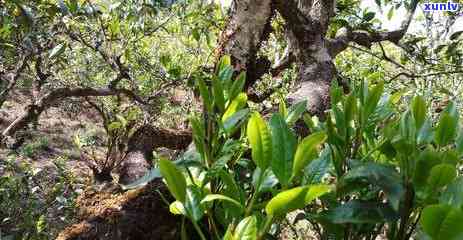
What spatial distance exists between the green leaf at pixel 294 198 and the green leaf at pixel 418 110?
243 millimetres

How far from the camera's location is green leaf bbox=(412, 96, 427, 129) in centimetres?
69

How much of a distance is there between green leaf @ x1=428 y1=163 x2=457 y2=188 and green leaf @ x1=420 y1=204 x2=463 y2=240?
86 millimetres

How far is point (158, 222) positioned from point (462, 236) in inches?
25.5

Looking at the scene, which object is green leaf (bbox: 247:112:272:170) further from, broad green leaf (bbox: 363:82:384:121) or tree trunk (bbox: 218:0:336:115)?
tree trunk (bbox: 218:0:336:115)

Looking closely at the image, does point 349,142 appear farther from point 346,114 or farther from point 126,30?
point 126,30

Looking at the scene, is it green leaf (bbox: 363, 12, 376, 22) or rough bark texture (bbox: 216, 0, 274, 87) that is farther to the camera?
green leaf (bbox: 363, 12, 376, 22)

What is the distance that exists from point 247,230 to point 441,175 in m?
0.23

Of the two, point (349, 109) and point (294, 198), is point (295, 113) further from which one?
point (294, 198)

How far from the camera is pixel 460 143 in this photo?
0.67 m

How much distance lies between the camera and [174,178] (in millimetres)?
651

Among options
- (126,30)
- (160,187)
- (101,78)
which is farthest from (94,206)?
(101,78)

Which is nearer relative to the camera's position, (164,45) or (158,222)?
(158,222)

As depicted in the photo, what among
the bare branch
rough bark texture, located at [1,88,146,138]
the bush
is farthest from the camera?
the bare branch

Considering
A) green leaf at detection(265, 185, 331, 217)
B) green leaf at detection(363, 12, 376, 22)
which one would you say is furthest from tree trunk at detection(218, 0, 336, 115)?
green leaf at detection(363, 12, 376, 22)
